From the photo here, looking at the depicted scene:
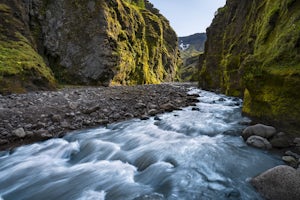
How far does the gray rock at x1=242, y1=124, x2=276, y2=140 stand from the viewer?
20.6 feet

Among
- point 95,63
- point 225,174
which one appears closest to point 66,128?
point 225,174

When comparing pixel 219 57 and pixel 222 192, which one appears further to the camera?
pixel 219 57

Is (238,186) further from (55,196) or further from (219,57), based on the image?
(219,57)

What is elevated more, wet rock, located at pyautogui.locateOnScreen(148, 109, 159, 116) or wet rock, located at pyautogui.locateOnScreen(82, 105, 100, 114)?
wet rock, located at pyautogui.locateOnScreen(82, 105, 100, 114)

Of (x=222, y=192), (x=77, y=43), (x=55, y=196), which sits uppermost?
(x=77, y=43)

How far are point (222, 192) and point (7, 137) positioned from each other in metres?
6.24

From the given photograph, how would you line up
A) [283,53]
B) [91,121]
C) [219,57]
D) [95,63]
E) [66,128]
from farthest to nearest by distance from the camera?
[95,63], [219,57], [91,121], [66,128], [283,53]

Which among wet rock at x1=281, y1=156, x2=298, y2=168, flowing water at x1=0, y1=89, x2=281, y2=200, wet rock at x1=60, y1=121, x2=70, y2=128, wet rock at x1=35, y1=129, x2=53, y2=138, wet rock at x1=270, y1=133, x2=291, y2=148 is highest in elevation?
wet rock at x1=270, y1=133, x2=291, y2=148

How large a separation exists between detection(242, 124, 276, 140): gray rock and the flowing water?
37cm

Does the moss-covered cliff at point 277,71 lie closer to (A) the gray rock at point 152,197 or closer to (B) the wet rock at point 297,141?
(B) the wet rock at point 297,141

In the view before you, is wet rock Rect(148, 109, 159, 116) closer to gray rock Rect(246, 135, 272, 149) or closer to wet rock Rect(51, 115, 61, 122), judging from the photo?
wet rock Rect(51, 115, 61, 122)

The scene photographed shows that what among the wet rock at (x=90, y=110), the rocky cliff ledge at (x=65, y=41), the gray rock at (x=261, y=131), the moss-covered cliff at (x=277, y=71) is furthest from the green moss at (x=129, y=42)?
the gray rock at (x=261, y=131)

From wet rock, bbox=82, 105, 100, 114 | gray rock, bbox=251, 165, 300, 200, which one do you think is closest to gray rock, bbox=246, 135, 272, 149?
gray rock, bbox=251, 165, 300, 200

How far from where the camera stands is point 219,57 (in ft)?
82.3
